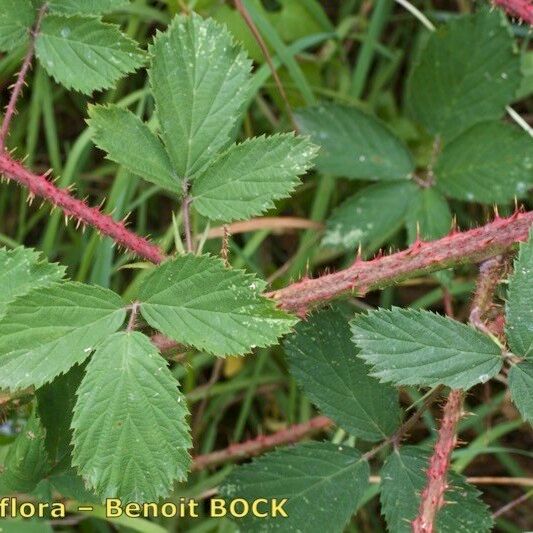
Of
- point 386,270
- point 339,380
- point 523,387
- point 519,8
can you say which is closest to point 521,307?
point 523,387

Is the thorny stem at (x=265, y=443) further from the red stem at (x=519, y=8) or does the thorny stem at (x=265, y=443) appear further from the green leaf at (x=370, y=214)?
the red stem at (x=519, y=8)

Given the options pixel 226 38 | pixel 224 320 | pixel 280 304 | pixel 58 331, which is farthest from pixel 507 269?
pixel 58 331

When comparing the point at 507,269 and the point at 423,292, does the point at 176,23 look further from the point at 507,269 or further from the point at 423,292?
the point at 423,292

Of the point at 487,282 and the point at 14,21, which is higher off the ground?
the point at 14,21

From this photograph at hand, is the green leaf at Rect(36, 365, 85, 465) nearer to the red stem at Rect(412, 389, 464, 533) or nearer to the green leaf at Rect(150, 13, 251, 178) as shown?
the green leaf at Rect(150, 13, 251, 178)

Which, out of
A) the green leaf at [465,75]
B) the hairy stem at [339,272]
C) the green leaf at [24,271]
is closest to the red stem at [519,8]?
the green leaf at [465,75]

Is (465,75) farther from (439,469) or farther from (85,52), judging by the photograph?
(439,469)

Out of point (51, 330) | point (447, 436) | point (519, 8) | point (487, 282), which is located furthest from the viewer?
point (519, 8)
